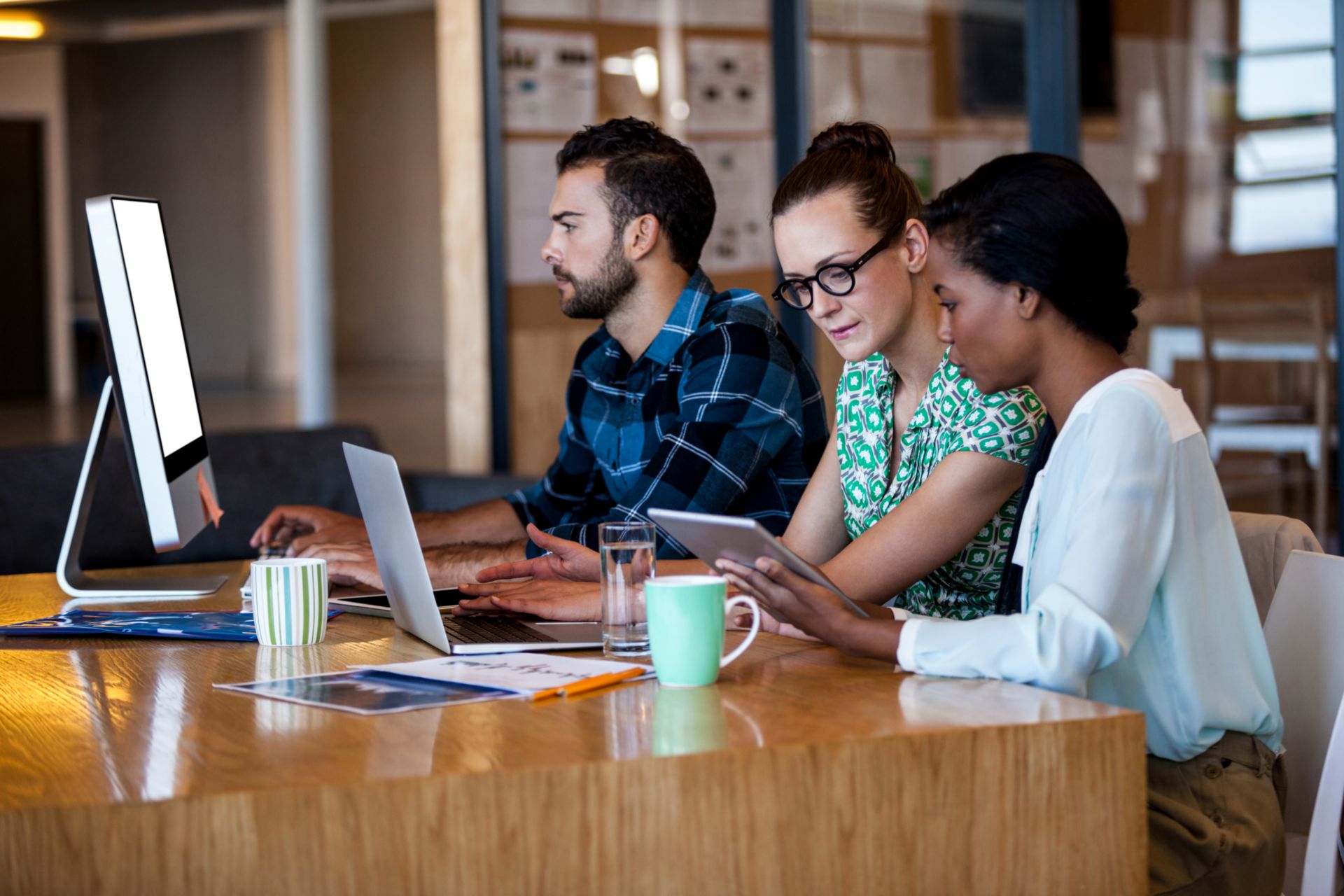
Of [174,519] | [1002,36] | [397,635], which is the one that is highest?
[1002,36]

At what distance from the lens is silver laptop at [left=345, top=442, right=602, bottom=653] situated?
1575mm

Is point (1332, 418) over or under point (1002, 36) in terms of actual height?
under

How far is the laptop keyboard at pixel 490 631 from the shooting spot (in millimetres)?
1632

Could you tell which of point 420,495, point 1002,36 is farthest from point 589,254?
point 1002,36

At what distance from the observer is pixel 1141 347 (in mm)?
3883

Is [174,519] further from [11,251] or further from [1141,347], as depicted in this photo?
[11,251]

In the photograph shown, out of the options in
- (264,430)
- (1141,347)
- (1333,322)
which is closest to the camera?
(1333,322)

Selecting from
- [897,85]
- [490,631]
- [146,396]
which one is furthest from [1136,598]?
[897,85]

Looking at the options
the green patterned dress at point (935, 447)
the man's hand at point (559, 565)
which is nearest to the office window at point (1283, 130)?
the green patterned dress at point (935, 447)

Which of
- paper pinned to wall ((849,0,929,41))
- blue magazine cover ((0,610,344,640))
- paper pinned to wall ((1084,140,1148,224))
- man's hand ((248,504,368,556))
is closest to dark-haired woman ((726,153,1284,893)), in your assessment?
blue magazine cover ((0,610,344,640))

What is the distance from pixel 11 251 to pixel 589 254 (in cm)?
338

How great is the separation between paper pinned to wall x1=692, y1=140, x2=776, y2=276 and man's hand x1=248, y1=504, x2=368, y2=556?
2.39m

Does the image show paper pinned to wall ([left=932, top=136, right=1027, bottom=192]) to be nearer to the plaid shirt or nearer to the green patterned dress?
the plaid shirt

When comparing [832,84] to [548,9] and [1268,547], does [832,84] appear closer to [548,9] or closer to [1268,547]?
[548,9]
